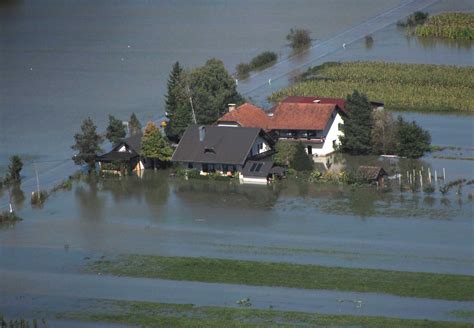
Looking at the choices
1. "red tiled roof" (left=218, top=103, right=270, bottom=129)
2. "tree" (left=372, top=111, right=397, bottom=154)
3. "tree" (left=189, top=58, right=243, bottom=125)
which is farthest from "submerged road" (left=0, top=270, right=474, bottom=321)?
"tree" (left=189, top=58, right=243, bottom=125)

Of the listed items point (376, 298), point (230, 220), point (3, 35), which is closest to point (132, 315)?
point (376, 298)

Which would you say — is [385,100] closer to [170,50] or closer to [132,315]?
[170,50]

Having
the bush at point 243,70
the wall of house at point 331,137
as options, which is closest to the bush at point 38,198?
the wall of house at point 331,137

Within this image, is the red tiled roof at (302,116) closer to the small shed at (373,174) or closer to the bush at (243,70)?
the small shed at (373,174)

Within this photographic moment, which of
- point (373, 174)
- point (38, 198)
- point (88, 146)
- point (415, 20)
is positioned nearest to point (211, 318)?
point (373, 174)

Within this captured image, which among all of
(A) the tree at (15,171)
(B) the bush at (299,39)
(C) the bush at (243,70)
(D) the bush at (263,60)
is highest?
(B) the bush at (299,39)

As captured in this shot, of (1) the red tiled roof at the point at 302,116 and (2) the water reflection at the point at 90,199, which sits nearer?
(2) the water reflection at the point at 90,199

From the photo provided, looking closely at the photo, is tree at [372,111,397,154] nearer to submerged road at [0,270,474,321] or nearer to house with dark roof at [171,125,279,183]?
house with dark roof at [171,125,279,183]
